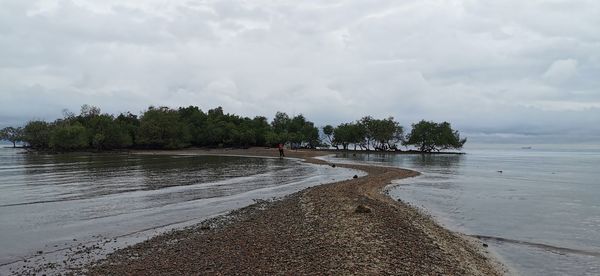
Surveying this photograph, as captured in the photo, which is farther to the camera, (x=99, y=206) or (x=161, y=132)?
(x=161, y=132)

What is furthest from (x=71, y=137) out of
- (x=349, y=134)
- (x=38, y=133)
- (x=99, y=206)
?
(x=99, y=206)

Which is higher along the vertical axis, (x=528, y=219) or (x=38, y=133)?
(x=38, y=133)

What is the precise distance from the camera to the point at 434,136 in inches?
5728

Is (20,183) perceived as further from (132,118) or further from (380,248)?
(132,118)

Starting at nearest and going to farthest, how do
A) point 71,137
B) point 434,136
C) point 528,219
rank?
Answer: point 528,219
point 71,137
point 434,136

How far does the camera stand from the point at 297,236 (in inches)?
531

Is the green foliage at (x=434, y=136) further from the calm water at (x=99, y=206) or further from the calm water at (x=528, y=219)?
the calm water at (x=99, y=206)

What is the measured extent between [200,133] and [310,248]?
134 metres

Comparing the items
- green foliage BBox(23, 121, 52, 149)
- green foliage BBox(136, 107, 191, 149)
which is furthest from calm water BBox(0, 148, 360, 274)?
green foliage BBox(23, 121, 52, 149)

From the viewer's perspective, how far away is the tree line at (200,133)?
128750 mm

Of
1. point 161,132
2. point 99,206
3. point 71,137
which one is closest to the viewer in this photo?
point 99,206

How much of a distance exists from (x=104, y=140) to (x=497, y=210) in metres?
128

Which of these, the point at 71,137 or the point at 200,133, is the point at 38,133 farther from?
the point at 200,133

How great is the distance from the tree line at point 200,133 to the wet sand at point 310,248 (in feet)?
401
